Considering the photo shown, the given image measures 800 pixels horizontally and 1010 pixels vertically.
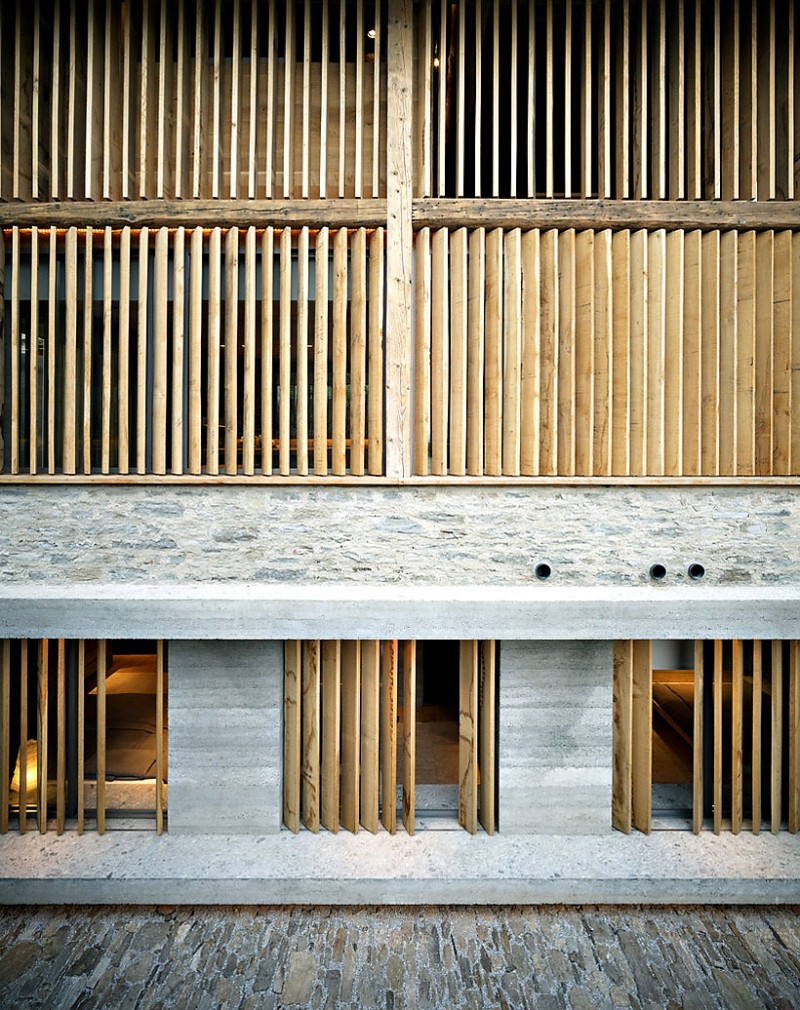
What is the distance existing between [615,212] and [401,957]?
5.53 meters

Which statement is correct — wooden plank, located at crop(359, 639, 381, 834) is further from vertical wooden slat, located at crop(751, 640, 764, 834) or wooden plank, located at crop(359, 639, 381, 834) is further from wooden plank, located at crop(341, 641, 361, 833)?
vertical wooden slat, located at crop(751, 640, 764, 834)

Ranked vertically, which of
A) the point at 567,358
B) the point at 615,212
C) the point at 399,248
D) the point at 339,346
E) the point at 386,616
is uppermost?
the point at 615,212

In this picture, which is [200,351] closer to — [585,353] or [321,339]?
[321,339]

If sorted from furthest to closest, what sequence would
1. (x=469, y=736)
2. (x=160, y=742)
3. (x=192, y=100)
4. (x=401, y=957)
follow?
(x=192, y=100)
(x=469, y=736)
(x=160, y=742)
(x=401, y=957)

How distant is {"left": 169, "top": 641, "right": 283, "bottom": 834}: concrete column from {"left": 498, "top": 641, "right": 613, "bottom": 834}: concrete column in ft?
6.03

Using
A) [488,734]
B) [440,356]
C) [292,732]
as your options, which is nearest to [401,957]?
[488,734]

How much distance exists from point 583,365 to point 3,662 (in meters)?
5.15

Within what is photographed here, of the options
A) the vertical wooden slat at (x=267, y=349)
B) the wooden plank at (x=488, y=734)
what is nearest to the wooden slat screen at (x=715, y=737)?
the wooden plank at (x=488, y=734)

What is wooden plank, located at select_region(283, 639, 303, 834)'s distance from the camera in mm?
5039

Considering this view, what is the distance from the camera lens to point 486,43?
528cm

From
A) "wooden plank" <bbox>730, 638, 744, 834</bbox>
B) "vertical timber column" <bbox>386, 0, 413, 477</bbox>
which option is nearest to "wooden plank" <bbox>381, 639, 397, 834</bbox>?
"vertical timber column" <bbox>386, 0, 413, 477</bbox>

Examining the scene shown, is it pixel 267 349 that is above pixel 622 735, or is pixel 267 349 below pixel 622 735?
above

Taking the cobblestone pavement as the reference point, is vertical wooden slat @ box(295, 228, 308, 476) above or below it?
above

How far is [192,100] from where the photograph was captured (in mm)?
5184
